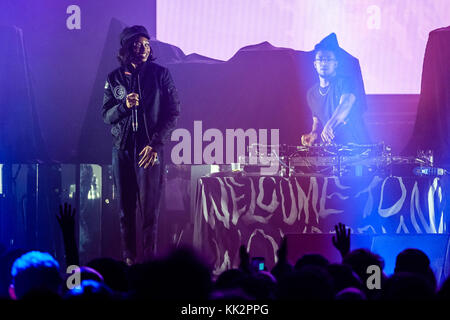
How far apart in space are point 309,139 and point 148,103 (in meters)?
1.56

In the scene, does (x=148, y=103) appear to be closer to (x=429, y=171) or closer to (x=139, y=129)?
(x=139, y=129)

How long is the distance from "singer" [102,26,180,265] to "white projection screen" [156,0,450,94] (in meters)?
0.43

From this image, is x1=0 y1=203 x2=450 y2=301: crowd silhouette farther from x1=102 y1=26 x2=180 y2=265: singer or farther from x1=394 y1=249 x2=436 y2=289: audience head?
x1=102 y1=26 x2=180 y2=265: singer

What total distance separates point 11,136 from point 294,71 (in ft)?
9.35

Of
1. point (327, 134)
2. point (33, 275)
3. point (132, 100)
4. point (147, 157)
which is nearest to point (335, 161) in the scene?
point (327, 134)

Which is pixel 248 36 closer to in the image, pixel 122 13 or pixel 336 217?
pixel 122 13

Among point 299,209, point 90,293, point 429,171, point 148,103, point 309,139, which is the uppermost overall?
point 148,103

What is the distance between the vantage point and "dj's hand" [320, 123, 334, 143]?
20.4ft

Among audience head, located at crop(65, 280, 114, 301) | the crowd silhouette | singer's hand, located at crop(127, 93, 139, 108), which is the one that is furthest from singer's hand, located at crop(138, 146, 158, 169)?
audience head, located at crop(65, 280, 114, 301)

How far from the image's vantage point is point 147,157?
20.1ft

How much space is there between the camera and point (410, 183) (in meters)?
5.77

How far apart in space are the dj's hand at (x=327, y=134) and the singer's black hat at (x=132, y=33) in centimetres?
191

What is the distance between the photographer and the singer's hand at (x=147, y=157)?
6113 mm

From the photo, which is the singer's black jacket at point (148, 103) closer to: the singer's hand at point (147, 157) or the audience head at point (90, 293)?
the singer's hand at point (147, 157)
